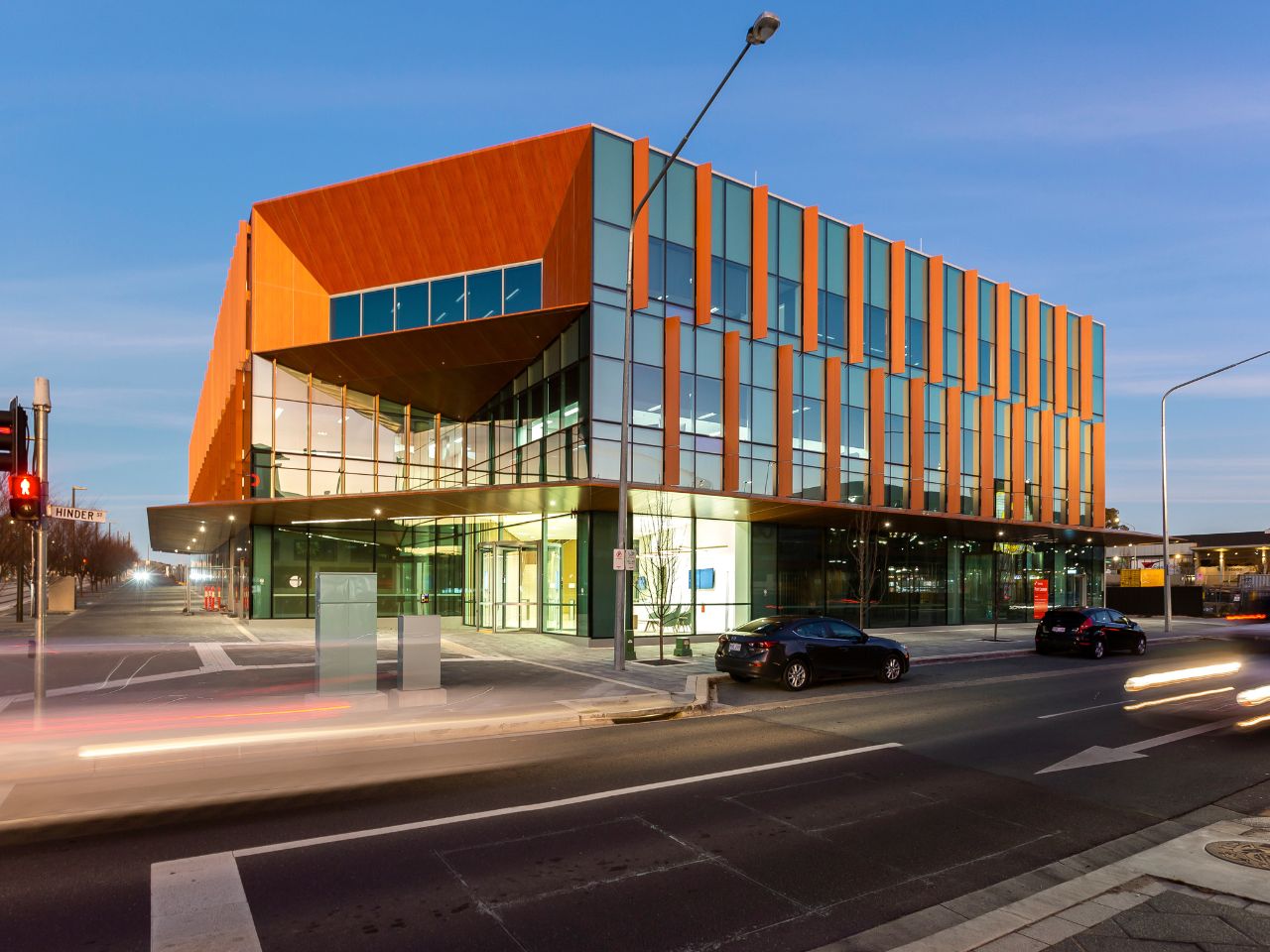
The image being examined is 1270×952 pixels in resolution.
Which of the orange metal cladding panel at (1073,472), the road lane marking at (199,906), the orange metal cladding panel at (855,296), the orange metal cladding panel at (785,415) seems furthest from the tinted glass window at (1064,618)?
the road lane marking at (199,906)

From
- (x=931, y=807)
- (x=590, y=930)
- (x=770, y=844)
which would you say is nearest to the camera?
(x=590, y=930)

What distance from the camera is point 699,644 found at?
2575 cm

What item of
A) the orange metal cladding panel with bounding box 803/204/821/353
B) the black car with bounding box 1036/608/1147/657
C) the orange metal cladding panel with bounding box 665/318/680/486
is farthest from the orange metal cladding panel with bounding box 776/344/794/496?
the black car with bounding box 1036/608/1147/657

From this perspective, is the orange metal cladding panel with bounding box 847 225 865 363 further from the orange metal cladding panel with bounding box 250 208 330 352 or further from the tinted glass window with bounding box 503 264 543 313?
the orange metal cladding panel with bounding box 250 208 330 352

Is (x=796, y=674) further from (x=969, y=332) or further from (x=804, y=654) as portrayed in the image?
(x=969, y=332)

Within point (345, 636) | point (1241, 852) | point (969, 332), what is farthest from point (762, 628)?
point (969, 332)

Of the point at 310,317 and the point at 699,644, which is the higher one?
the point at 310,317

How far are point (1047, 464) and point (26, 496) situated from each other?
1613 inches

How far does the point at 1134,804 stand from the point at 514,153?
2402cm

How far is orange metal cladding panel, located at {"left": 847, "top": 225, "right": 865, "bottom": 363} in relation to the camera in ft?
105

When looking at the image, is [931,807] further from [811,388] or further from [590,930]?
[811,388]

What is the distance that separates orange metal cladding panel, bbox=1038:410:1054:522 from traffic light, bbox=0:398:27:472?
40.2 meters

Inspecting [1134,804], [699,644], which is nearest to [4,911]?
[1134,804]

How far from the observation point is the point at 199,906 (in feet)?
18.2
